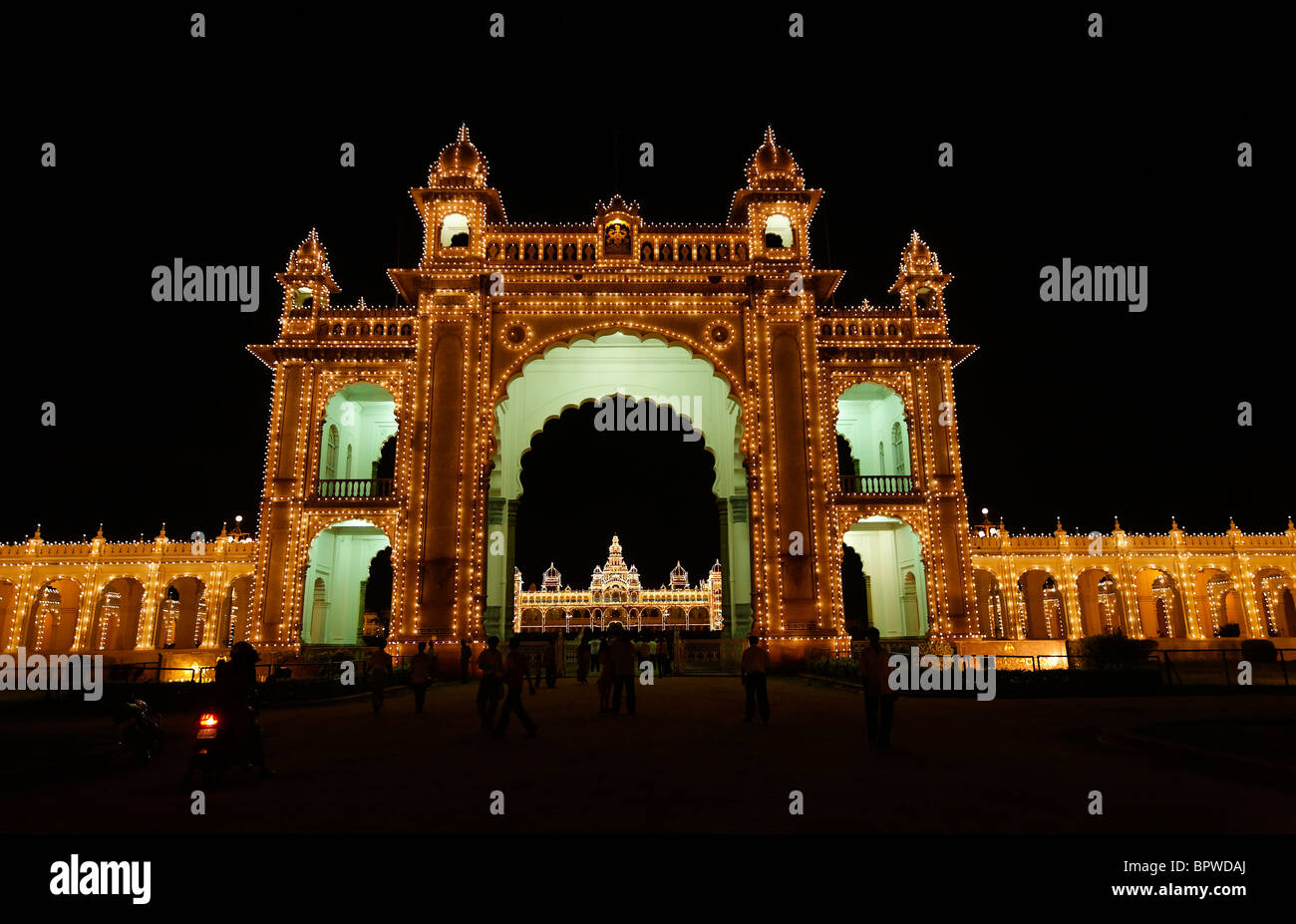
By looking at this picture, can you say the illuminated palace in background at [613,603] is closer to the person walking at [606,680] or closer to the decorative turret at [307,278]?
the decorative turret at [307,278]

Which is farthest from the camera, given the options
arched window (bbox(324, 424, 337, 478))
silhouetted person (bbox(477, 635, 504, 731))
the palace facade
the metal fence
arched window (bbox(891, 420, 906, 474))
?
the palace facade

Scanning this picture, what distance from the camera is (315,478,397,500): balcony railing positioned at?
2681 cm

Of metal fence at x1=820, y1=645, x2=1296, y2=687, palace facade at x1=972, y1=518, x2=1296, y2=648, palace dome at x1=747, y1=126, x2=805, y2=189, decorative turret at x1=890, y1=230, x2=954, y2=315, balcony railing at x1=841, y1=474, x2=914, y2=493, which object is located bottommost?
metal fence at x1=820, y1=645, x2=1296, y2=687

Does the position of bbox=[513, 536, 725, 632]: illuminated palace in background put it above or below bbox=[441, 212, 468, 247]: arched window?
below

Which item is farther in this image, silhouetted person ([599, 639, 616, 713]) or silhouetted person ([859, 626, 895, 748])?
silhouetted person ([599, 639, 616, 713])

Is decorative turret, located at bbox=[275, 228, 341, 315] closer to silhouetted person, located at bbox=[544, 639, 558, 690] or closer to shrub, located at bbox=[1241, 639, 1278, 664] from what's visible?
silhouetted person, located at bbox=[544, 639, 558, 690]

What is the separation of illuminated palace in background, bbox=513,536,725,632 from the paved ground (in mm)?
89358

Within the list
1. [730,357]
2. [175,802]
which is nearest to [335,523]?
[730,357]

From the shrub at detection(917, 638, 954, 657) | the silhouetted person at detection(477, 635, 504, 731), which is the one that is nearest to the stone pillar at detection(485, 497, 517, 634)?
the shrub at detection(917, 638, 954, 657)

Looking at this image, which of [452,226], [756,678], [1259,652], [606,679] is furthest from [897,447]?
[756,678]

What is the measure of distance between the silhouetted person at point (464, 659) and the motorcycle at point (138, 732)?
11562mm

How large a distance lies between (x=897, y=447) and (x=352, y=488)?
20.2 meters

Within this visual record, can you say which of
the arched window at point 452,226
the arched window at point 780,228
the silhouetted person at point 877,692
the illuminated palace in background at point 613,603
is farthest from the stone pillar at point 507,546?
the illuminated palace in background at point 613,603
